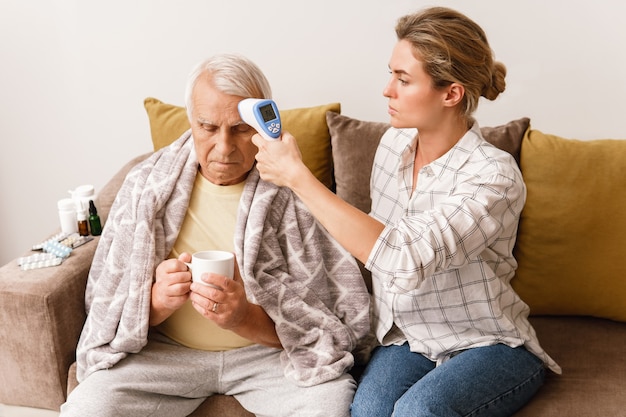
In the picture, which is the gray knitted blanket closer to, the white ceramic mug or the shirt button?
the white ceramic mug

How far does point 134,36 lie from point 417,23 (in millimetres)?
1310

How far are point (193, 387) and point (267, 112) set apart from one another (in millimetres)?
700

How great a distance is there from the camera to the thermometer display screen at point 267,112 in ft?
5.57

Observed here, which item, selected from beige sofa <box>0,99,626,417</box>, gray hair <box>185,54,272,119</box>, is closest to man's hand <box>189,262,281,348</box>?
beige sofa <box>0,99,626,417</box>

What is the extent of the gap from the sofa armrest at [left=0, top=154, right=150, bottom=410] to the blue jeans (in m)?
0.76

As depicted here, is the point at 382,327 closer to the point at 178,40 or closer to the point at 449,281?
the point at 449,281

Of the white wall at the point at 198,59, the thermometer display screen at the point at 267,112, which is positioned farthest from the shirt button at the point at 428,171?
the white wall at the point at 198,59

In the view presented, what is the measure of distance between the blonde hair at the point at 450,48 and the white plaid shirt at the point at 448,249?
6.3 inches

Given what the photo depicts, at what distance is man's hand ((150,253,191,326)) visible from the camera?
171cm

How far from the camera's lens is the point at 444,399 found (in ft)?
5.50

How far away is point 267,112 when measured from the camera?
170 cm

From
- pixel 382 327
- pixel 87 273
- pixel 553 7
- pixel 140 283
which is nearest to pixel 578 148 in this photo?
pixel 553 7

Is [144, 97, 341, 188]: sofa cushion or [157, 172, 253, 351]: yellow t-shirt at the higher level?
[144, 97, 341, 188]: sofa cushion

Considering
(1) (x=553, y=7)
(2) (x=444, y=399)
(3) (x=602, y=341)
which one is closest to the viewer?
(2) (x=444, y=399)
